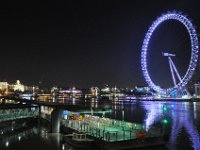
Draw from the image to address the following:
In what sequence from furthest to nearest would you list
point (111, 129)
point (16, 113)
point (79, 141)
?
point (16, 113)
point (111, 129)
point (79, 141)

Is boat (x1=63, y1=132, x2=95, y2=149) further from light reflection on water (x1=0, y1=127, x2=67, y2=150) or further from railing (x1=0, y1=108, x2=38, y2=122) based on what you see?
railing (x1=0, y1=108, x2=38, y2=122)

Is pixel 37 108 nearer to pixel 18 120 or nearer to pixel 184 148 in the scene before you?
pixel 18 120

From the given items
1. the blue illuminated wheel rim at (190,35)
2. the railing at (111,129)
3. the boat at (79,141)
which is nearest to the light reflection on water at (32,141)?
the boat at (79,141)

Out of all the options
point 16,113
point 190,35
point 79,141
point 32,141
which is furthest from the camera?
point 190,35

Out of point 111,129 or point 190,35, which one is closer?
point 111,129

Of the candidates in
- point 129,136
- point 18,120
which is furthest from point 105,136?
point 18,120

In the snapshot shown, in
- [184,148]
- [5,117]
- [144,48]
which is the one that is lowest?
[184,148]

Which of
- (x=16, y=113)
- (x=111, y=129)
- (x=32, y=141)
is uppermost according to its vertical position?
(x=16, y=113)

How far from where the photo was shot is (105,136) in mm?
30719

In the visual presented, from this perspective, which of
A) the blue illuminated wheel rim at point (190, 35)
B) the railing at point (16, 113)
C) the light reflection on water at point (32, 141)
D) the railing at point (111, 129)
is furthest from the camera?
the blue illuminated wheel rim at point (190, 35)

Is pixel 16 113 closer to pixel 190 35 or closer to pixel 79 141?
pixel 79 141

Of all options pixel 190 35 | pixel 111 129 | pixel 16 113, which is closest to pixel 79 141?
pixel 111 129

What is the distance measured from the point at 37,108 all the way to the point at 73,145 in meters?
22.1

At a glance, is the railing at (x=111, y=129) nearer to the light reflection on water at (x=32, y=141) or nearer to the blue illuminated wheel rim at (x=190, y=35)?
the light reflection on water at (x=32, y=141)
